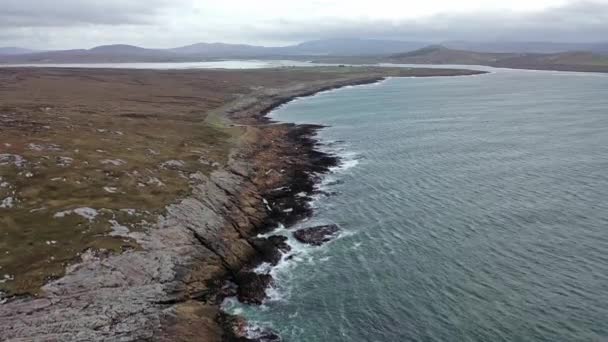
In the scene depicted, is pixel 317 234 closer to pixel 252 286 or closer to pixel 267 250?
pixel 267 250

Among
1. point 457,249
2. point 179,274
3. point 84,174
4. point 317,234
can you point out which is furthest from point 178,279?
point 457,249

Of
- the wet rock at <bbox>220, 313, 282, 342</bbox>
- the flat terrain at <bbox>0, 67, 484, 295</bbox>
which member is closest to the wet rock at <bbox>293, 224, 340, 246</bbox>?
the flat terrain at <bbox>0, 67, 484, 295</bbox>

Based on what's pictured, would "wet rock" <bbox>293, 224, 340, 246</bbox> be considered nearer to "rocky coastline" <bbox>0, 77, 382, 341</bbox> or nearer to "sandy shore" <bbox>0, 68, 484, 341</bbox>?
"rocky coastline" <bbox>0, 77, 382, 341</bbox>

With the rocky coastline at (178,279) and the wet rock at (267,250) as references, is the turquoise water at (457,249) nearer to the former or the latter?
the wet rock at (267,250)

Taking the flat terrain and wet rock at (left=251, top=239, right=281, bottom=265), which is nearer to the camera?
the flat terrain

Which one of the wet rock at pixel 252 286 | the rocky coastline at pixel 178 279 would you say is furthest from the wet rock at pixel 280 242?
the wet rock at pixel 252 286

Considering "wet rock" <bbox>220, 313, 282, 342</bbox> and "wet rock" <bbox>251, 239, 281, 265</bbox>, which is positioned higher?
"wet rock" <bbox>251, 239, 281, 265</bbox>

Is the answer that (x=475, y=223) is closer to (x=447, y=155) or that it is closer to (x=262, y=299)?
(x=262, y=299)
